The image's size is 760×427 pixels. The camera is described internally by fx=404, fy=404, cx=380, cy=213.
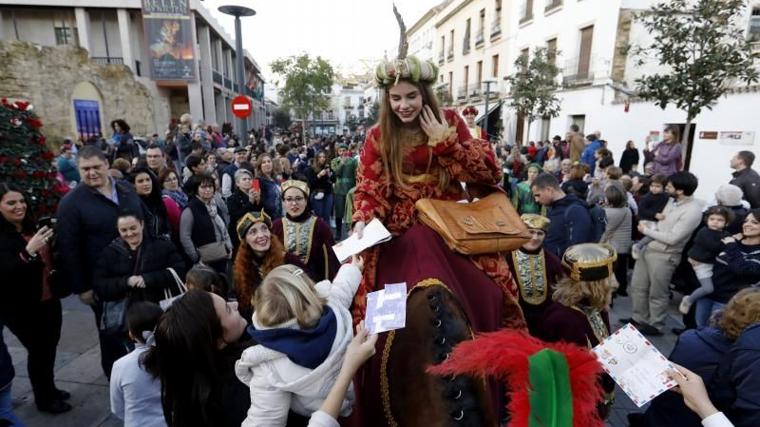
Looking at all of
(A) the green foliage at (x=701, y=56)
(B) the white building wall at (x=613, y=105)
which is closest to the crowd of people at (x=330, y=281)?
(A) the green foliage at (x=701, y=56)

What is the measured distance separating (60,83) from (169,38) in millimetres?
9665

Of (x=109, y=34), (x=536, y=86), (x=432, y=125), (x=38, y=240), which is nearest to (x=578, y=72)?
(x=536, y=86)

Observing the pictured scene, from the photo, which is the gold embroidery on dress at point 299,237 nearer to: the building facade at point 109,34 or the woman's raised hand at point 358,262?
the woman's raised hand at point 358,262

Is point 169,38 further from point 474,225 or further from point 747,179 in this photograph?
point 474,225

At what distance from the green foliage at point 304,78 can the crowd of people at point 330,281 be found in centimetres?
2595

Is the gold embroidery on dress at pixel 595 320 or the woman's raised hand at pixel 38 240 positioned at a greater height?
the woman's raised hand at pixel 38 240

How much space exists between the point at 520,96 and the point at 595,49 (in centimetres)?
382

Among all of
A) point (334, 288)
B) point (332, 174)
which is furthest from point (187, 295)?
point (332, 174)

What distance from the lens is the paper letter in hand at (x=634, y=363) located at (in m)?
1.47

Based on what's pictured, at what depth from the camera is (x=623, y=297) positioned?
6289 millimetres

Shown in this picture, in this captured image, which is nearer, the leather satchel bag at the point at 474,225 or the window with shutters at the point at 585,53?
the leather satchel bag at the point at 474,225

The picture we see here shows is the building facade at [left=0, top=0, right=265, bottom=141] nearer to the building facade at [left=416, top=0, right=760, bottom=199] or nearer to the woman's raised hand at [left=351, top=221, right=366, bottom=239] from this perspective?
the building facade at [left=416, top=0, right=760, bottom=199]

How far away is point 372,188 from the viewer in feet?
6.43

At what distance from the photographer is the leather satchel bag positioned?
4.93 ft
